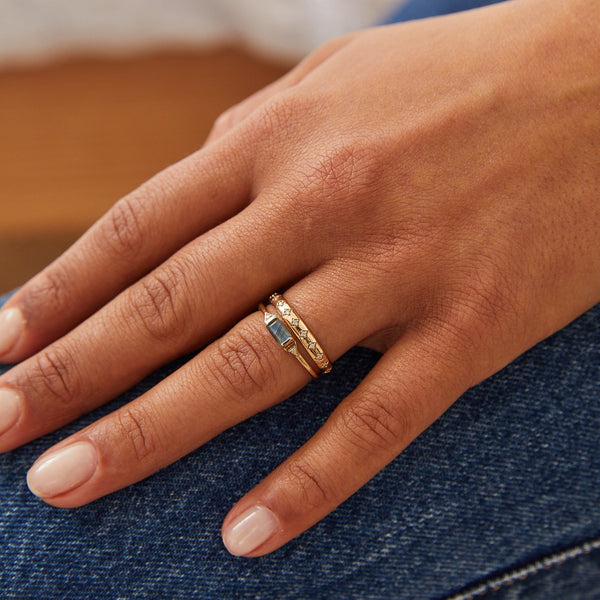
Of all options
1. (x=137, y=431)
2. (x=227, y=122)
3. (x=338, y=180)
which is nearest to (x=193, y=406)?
(x=137, y=431)

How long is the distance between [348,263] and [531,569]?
0.43 metres

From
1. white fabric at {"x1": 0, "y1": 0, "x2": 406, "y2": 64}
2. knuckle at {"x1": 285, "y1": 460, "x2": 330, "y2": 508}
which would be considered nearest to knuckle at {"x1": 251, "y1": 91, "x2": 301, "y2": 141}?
knuckle at {"x1": 285, "y1": 460, "x2": 330, "y2": 508}

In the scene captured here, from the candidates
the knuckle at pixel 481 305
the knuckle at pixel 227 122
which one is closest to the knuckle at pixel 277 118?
the knuckle at pixel 227 122

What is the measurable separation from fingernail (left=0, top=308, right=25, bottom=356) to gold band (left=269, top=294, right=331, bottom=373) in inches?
11.8

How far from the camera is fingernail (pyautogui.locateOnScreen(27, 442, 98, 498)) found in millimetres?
551

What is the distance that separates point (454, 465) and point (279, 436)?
0.63 ft

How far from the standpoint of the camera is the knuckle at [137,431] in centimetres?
56

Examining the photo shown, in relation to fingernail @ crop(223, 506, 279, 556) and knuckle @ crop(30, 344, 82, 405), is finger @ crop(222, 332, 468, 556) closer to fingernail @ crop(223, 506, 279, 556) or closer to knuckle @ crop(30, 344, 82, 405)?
fingernail @ crop(223, 506, 279, 556)

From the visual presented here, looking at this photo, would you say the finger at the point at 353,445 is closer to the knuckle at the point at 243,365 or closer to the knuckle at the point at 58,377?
the knuckle at the point at 243,365

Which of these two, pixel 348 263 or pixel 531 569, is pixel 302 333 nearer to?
pixel 348 263

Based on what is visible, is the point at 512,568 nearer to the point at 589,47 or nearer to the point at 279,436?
the point at 279,436

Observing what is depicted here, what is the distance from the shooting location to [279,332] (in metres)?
0.57

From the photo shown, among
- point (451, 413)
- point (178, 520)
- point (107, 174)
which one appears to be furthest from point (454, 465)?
point (107, 174)

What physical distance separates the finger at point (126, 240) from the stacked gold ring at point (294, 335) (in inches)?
6.3
